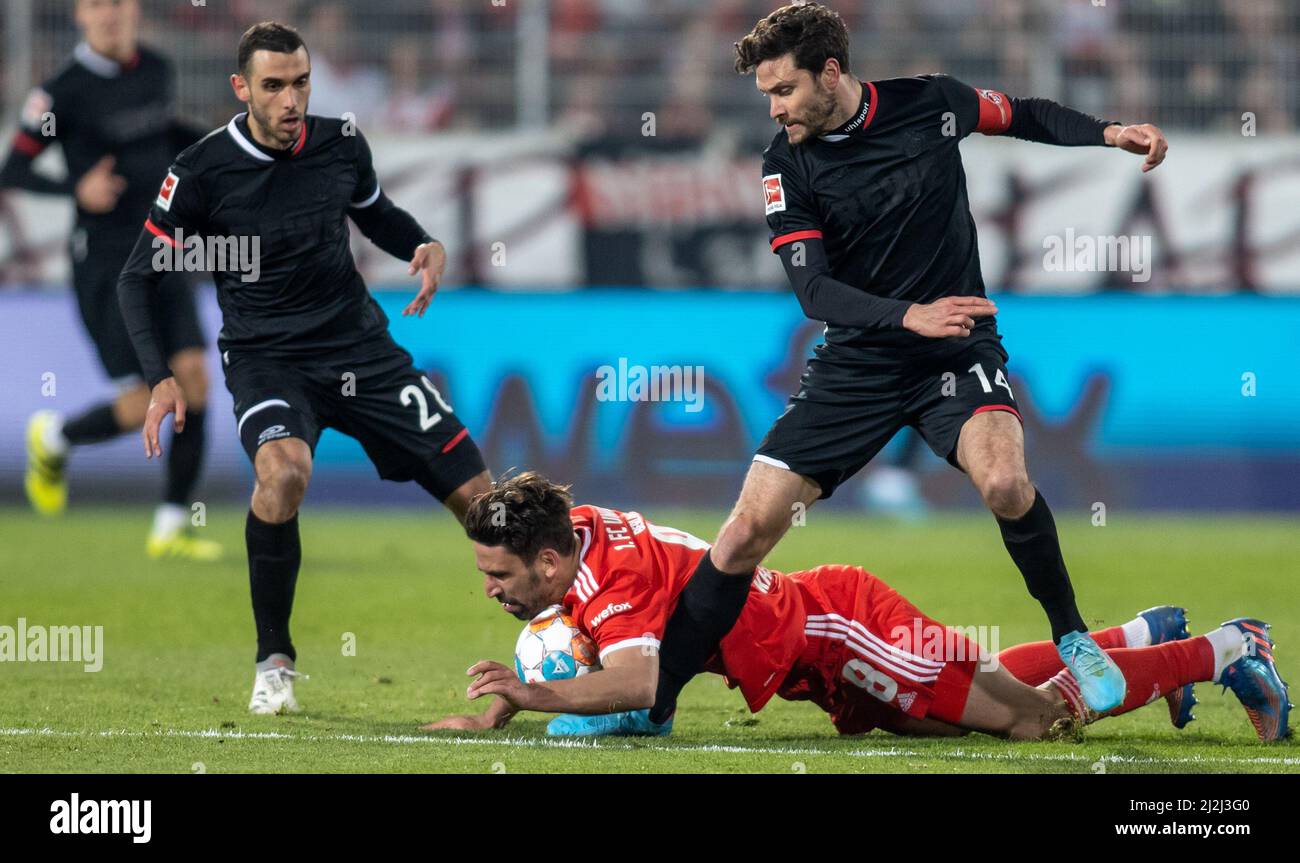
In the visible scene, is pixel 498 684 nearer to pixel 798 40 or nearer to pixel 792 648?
pixel 792 648

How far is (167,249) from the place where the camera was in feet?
22.2

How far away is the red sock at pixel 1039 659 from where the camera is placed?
605 cm

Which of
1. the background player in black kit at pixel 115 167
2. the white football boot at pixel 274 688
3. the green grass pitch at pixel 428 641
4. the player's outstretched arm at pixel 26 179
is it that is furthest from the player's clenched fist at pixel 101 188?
the white football boot at pixel 274 688

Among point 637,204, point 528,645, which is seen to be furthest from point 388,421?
point 637,204

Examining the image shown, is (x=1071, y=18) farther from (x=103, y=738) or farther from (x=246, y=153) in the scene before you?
(x=103, y=738)

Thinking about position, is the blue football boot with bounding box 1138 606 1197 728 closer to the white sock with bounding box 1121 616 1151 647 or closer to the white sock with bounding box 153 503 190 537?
the white sock with bounding box 1121 616 1151 647

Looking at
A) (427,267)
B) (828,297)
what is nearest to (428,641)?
(427,267)

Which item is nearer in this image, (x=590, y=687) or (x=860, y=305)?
(x=590, y=687)

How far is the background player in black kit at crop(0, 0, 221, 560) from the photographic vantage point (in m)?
11.1

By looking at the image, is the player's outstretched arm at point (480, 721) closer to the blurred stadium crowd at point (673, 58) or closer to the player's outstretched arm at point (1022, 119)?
the player's outstretched arm at point (1022, 119)

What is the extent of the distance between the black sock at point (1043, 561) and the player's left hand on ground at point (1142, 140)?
3.86ft

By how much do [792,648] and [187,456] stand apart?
249 inches

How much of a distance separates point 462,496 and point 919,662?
2166mm

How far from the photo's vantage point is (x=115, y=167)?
11.2 m
